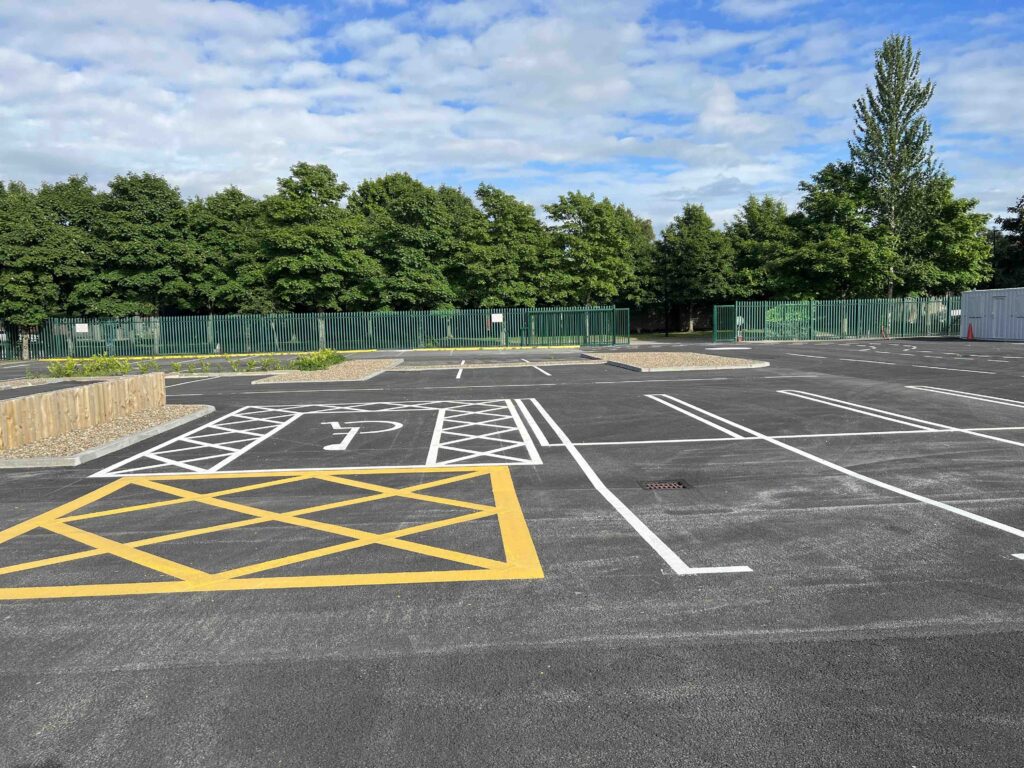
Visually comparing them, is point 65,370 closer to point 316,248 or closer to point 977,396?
point 316,248

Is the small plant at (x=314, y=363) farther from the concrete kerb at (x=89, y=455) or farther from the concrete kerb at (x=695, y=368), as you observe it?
the concrete kerb at (x=89, y=455)

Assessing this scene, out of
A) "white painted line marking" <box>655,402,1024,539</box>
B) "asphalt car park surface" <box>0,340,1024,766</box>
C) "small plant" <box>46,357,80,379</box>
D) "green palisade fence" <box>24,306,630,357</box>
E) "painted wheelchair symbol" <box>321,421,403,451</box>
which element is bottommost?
"asphalt car park surface" <box>0,340,1024,766</box>

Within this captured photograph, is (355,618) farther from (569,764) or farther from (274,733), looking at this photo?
(569,764)

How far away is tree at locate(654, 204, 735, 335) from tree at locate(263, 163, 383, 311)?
87.9 ft

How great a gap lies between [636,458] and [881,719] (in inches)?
241

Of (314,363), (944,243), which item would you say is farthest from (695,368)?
(944,243)

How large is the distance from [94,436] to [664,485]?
29.5 feet

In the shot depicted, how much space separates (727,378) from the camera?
19859 millimetres

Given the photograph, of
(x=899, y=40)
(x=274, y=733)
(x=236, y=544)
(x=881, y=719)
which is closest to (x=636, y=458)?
(x=236, y=544)

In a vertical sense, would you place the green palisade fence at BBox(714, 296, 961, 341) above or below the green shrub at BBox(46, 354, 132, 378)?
above

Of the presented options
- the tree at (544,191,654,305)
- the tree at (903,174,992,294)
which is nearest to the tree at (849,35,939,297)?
the tree at (903,174,992,294)

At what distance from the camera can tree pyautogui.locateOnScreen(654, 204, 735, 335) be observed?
5647 cm

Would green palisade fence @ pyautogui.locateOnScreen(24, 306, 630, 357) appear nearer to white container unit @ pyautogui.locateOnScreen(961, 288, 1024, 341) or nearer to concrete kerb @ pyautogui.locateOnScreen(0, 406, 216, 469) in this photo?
white container unit @ pyautogui.locateOnScreen(961, 288, 1024, 341)

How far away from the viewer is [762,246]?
51969 mm
